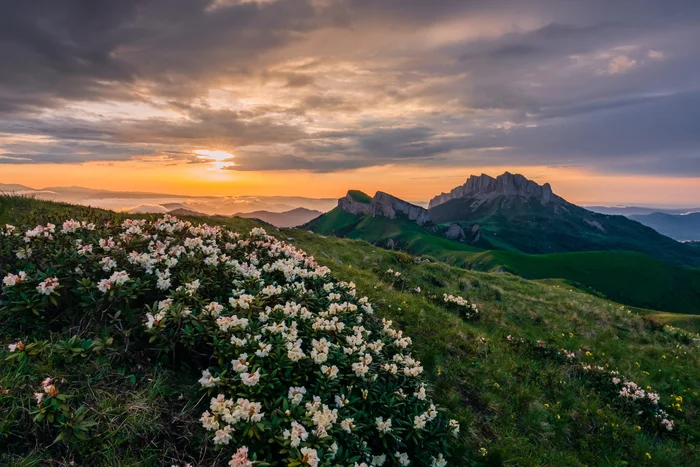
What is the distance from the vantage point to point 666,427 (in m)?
9.32

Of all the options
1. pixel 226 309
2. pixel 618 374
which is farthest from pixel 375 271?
pixel 226 309

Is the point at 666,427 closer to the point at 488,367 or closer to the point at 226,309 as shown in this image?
the point at 488,367

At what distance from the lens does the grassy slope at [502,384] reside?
4852 millimetres

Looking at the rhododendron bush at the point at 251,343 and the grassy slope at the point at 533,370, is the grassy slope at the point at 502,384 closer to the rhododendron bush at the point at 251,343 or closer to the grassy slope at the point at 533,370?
the grassy slope at the point at 533,370

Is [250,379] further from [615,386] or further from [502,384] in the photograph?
[615,386]

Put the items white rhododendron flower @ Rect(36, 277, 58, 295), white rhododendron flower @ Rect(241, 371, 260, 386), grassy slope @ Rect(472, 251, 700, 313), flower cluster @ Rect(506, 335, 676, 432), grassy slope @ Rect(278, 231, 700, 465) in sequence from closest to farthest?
white rhododendron flower @ Rect(241, 371, 260, 386)
white rhododendron flower @ Rect(36, 277, 58, 295)
grassy slope @ Rect(278, 231, 700, 465)
flower cluster @ Rect(506, 335, 676, 432)
grassy slope @ Rect(472, 251, 700, 313)

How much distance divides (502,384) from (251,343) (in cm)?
728

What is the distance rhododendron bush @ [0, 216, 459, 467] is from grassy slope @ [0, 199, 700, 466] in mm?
704

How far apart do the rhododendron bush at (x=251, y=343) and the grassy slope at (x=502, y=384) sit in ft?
2.31

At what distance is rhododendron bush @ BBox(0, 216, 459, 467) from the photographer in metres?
4.50

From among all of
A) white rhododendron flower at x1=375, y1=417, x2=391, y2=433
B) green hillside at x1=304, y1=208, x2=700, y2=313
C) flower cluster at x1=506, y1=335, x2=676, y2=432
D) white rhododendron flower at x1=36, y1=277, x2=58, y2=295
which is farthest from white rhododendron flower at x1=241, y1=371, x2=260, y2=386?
green hillside at x1=304, y1=208, x2=700, y2=313

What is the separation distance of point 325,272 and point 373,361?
313 centimetres

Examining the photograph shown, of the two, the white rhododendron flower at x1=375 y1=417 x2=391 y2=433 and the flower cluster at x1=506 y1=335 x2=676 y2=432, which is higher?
the white rhododendron flower at x1=375 y1=417 x2=391 y2=433

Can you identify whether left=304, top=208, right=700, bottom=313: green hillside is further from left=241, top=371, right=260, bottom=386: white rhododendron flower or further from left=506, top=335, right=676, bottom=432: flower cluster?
left=241, top=371, right=260, bottom=386: white rhododendron flower
